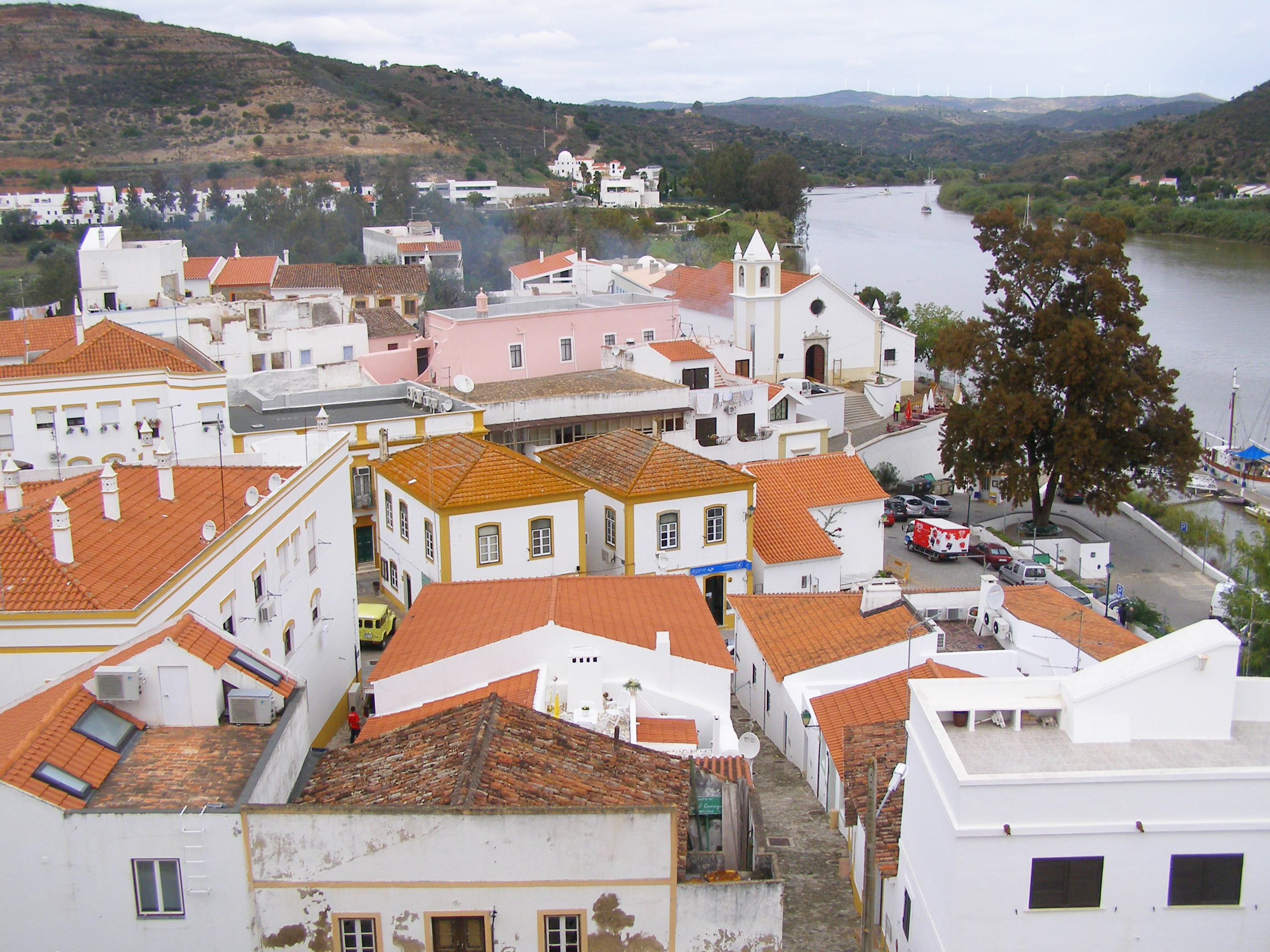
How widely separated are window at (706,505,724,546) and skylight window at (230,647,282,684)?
38.2ft

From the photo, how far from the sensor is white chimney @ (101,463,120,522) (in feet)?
44.4

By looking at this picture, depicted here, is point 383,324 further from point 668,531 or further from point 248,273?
point 668,531

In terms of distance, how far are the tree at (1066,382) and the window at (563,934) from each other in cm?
2296

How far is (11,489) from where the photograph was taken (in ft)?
47.5

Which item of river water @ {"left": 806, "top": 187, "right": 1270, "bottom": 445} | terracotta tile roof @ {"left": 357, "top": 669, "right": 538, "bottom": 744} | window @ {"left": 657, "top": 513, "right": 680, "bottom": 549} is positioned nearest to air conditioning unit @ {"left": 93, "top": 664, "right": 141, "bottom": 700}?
terracotta tile roof @ {"left": 357, "top": 669, "right": 538, "bottom": 744}

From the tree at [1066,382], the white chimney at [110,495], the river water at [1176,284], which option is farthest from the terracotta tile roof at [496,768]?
the river water at [1176,284]

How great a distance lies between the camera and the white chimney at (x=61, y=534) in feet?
39.3

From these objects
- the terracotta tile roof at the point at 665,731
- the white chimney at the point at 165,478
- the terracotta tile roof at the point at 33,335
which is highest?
the terracotta tile roof at the point at 33,335

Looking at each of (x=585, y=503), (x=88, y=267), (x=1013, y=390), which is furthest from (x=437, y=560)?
(x=88, y=267)

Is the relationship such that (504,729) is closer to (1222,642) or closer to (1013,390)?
(1222,642)

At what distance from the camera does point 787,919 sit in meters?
12.3

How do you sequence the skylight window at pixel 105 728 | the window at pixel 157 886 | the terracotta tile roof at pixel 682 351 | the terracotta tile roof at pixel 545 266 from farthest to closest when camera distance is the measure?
the terracotta tile roof at pixel 545 266 < the terracotta tile roof at pixel 682 351 < the skylight window at pixel 105 728 < the window at pixel 157 886

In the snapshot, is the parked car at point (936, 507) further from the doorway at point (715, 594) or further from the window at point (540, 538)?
the window at point (540, 538)

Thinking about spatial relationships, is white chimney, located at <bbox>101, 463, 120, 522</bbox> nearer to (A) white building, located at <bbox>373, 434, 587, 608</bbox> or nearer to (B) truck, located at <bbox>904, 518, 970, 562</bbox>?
(A) white building, located at <bbox>373, 434, 587, 608</bbox>
